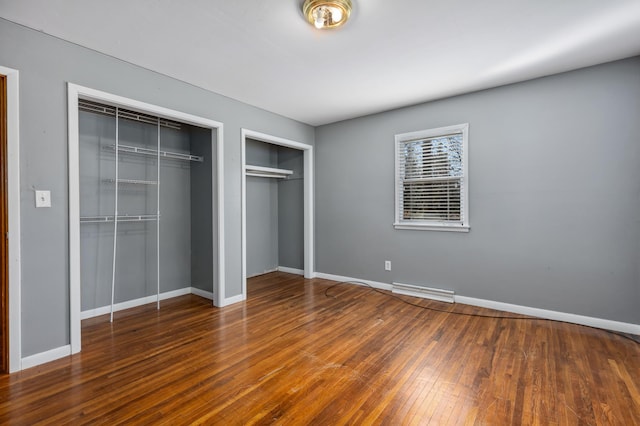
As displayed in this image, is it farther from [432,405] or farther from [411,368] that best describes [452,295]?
[432,405]

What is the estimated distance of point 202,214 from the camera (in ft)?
13.5

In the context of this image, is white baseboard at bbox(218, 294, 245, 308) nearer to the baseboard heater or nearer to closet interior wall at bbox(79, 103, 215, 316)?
closet interior wall at bbox(79, 103, 215, 316)

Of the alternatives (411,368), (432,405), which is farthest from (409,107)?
(432,405)

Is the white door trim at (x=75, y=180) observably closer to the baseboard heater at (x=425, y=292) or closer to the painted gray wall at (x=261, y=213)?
the painted gray wall at (x=261, y=213)

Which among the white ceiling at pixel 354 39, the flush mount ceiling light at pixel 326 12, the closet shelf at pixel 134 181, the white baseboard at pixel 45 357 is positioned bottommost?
the white baseboard at pixel 45 357

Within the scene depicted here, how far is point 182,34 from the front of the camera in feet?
7.88

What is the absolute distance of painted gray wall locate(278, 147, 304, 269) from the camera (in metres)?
5.36

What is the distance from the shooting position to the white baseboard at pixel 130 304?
3.31 m

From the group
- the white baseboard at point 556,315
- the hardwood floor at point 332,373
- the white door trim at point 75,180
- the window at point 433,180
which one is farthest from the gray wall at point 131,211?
the white baseboard at point 556,315

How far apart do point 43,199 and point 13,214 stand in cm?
21

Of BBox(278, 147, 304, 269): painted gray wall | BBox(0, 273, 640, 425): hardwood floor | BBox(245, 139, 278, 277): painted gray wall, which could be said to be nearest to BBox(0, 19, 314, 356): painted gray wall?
BBox(0, 273, 640, 425): hardwood floor

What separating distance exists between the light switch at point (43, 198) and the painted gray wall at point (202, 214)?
1.63 meters

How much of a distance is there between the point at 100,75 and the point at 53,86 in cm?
38

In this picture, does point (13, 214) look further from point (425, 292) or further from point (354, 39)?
point (425, 292)
